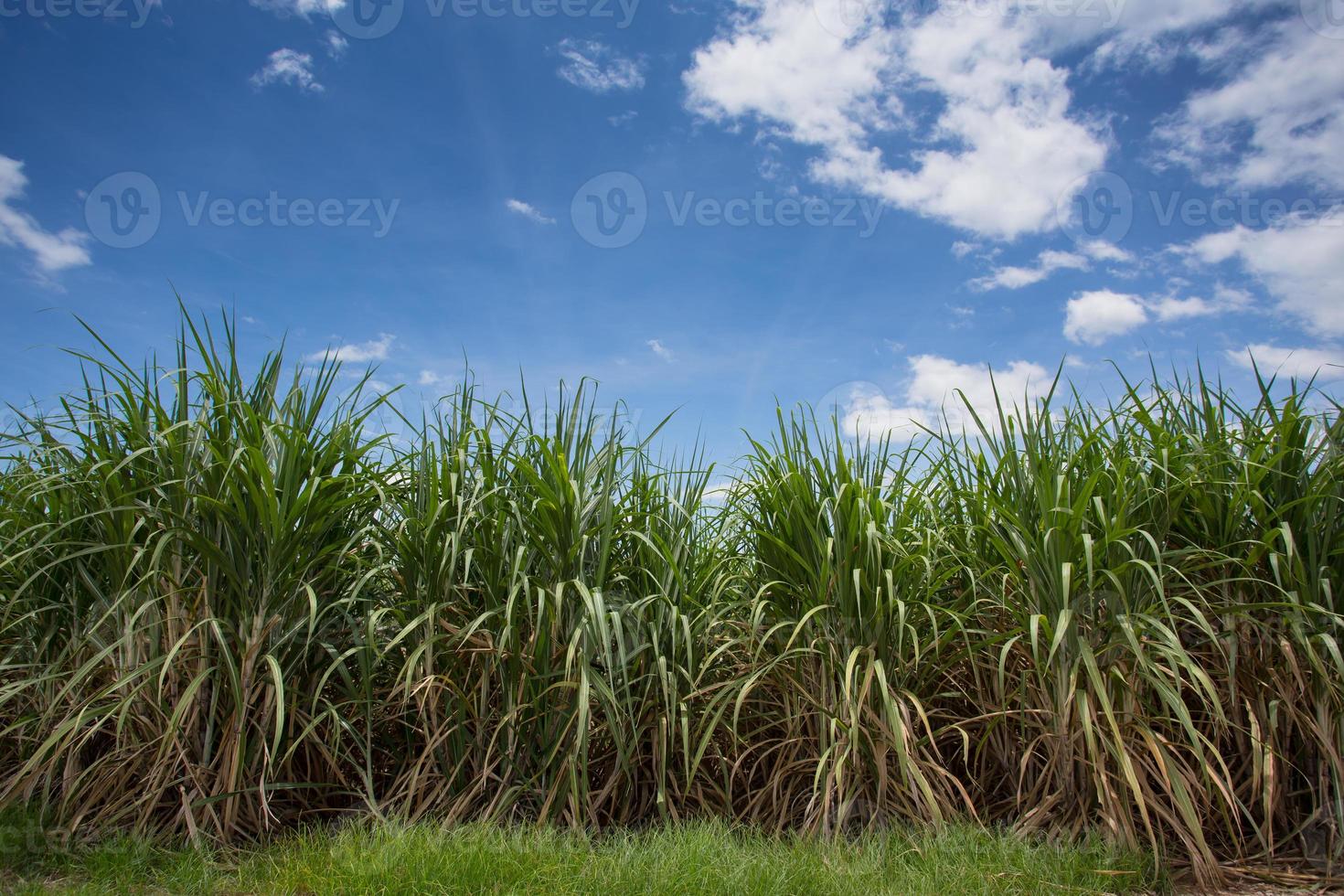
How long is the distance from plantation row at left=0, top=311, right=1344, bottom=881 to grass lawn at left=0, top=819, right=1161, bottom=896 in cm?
16

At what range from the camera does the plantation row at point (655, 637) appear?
2.76 meters

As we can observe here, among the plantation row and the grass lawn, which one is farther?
the plantation row

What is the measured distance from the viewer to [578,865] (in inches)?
92.3

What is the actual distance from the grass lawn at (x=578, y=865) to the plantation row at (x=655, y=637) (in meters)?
0.16

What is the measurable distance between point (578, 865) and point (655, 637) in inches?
31.6

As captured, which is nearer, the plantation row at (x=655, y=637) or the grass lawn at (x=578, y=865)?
the grass lawn at (x=578, y=865)

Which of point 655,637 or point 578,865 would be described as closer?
point 578,865

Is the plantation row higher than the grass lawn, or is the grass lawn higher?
the plantation row

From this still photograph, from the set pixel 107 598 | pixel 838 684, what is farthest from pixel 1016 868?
pixel 107 598

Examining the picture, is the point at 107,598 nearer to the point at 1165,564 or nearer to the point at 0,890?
the point at 0,890

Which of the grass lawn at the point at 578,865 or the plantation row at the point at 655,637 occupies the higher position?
the plantation row at the point at 655,637

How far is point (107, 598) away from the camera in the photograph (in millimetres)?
3064

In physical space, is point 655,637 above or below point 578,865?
above

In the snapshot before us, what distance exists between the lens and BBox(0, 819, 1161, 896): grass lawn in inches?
87.9
